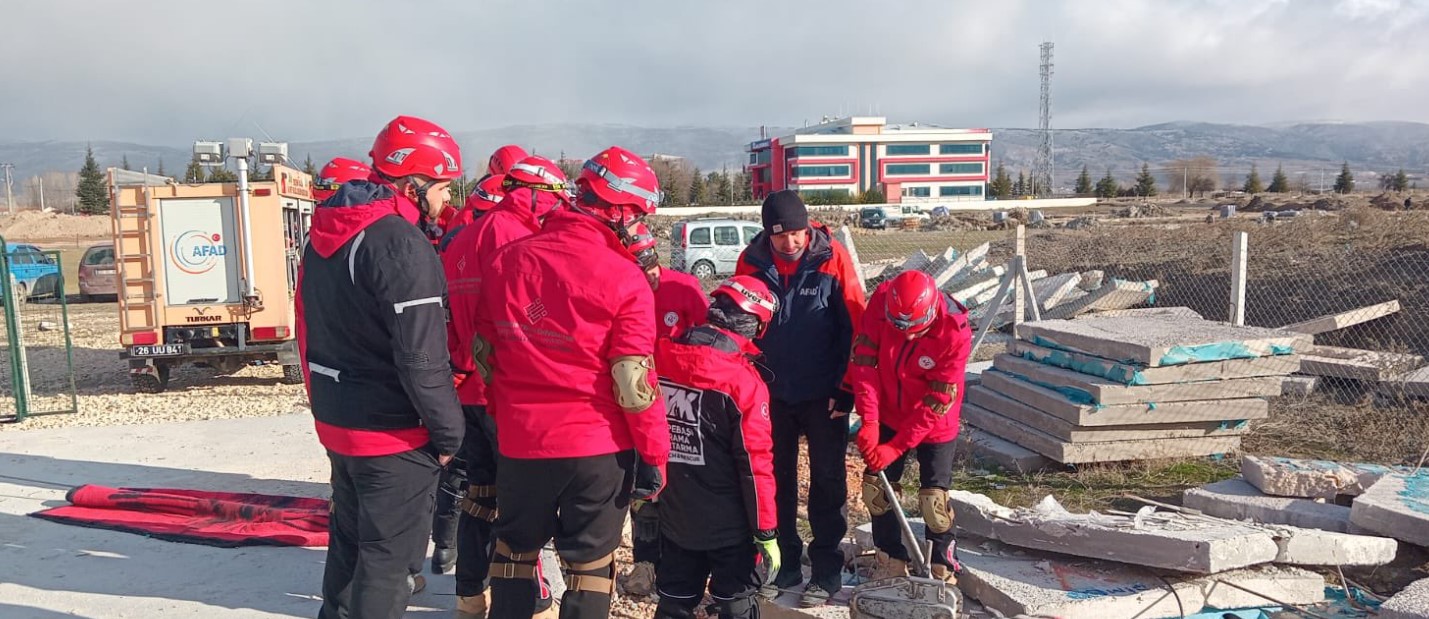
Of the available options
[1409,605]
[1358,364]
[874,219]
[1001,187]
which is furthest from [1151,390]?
[1001,187]

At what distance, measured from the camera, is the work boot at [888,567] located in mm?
4465

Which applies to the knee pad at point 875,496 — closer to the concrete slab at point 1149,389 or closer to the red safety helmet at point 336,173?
the concrete slab at point 1149,389

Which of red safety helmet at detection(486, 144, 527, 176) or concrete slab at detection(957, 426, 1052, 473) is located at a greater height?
red safety helmet at detection(486, 144, 527, 176)

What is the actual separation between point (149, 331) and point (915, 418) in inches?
→ 357

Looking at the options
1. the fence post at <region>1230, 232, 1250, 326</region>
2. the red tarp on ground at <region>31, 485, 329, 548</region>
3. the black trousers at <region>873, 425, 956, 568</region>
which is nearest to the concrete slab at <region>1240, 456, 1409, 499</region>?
the black trousers at <region>873, 425, 956, 568</region>

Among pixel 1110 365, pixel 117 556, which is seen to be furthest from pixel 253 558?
pixel 1110 365

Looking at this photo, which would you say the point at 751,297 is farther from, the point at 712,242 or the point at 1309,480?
the point at 712,242

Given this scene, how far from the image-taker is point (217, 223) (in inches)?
404

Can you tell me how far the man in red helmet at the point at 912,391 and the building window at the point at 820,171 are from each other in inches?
3241

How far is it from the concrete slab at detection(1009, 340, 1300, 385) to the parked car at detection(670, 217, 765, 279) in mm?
14300

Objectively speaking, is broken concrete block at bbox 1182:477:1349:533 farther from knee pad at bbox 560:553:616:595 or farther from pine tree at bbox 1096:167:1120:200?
pine tree at bbox 1096:167:1120:200

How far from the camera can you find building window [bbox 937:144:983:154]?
9138 centimetres

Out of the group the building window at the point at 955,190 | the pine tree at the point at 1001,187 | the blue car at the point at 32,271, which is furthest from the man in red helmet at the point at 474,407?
the building window at the point at 955,190

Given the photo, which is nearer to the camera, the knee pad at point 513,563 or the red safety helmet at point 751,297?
the knee pad at point 513,563
